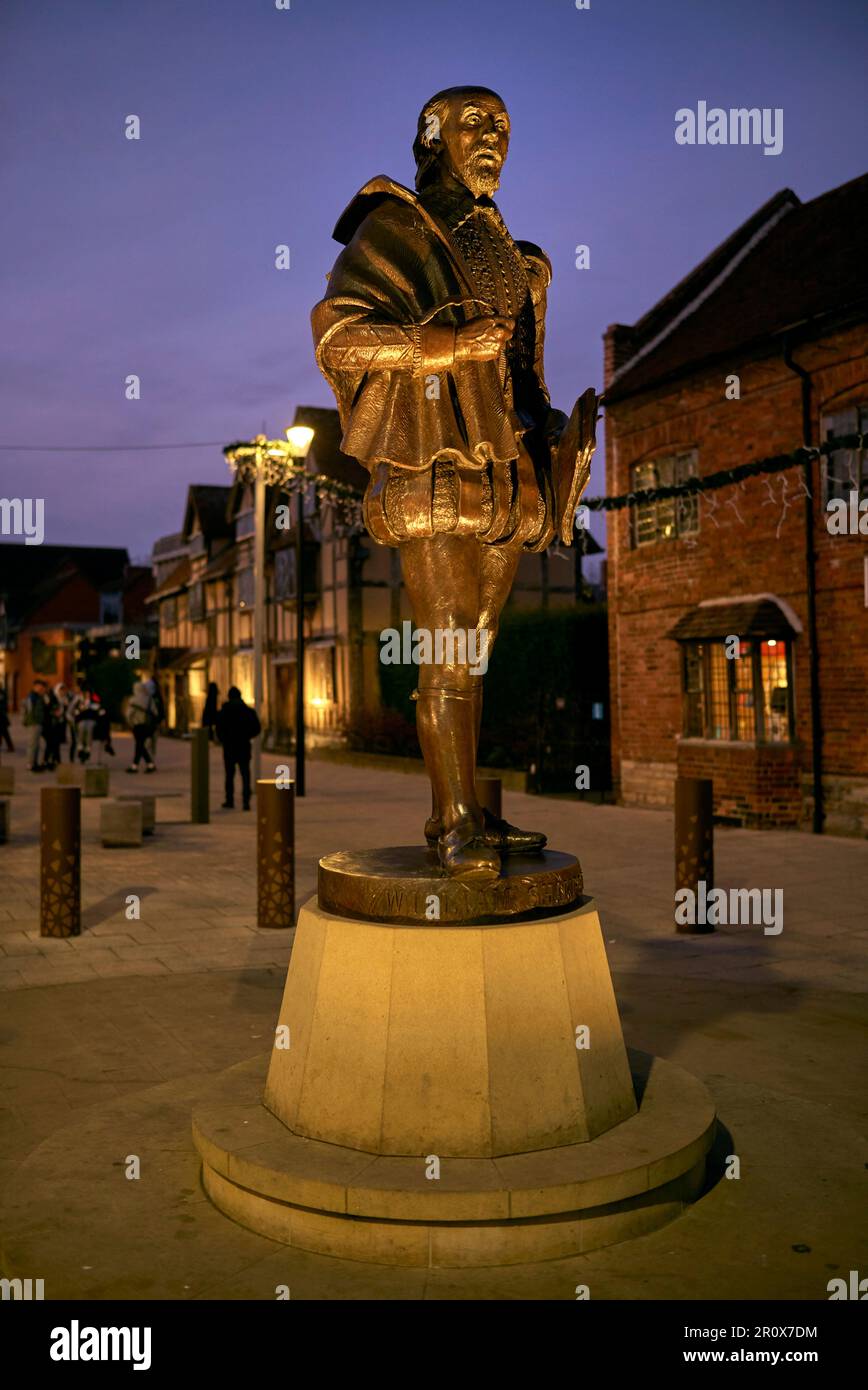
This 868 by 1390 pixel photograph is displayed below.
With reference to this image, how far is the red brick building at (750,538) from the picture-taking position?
508 inches

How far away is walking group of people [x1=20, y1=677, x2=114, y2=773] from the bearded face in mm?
19165

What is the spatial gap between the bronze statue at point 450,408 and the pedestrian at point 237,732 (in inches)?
459

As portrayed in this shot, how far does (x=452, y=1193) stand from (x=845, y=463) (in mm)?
11821

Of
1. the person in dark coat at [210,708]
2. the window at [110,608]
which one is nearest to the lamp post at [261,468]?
the person in dark coat at [210,708]

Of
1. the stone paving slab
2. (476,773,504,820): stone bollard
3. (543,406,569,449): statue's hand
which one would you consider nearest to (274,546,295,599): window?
→ the stone paving slab

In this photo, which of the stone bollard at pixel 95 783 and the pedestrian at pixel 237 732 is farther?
the stone bollard at pixel 95 783

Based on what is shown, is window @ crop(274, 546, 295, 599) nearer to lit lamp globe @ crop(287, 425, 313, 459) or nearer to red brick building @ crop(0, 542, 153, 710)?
lit lamp globe @ crop(287, 425, 313, 459)

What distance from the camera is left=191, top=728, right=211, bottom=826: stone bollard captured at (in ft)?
44.9

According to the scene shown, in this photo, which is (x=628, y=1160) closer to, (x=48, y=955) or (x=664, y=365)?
(x=48, y=955)

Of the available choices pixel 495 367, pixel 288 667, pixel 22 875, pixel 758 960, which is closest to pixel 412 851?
pixel 495 367

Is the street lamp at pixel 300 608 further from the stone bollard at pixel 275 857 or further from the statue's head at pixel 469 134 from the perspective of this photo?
the statue's head at pixel 469 134

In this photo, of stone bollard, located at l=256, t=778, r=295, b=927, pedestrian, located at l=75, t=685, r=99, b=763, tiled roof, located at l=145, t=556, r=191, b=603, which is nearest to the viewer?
stone bollard, located at l=256, t=778, r=295, b=927

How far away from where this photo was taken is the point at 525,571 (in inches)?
1169

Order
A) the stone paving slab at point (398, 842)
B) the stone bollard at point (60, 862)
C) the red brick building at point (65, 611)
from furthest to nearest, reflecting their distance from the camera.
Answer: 1. the red brick building at point (65, 611)
2. the stone bollard at point (60, 862)
3. the stone paving slab at point (398, 842)
